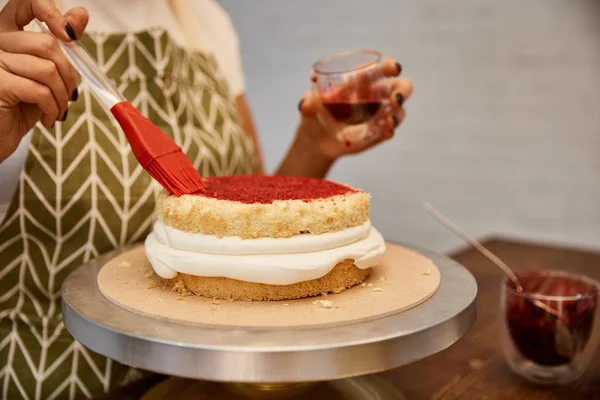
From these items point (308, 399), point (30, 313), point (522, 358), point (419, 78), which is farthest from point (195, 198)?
point (419, 78)

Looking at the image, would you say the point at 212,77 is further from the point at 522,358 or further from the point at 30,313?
the point at 522,358

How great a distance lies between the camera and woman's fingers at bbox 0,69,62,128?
767mm

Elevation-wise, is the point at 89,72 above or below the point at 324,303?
above

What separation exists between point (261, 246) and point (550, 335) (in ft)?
1.64

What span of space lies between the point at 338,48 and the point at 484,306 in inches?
81.5

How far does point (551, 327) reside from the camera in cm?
92

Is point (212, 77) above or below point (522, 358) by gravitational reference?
above

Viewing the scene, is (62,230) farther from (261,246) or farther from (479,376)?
(479,376)

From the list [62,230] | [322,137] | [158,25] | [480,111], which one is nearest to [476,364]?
[322,137]

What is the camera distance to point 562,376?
2.98 ft

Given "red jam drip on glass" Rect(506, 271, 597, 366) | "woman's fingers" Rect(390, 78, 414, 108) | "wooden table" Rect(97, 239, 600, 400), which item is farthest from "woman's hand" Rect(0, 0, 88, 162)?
"red jam drip on glass" Rect(506, 271, 597, 366)

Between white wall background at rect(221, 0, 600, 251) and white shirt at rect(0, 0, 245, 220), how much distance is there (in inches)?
55.5

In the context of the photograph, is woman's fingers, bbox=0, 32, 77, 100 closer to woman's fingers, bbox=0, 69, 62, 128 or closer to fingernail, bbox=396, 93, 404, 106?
woman's fingers, bbox=0, 69, 62, 128

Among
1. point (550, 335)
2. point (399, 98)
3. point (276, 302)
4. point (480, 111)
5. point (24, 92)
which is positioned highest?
point (24, 92)
